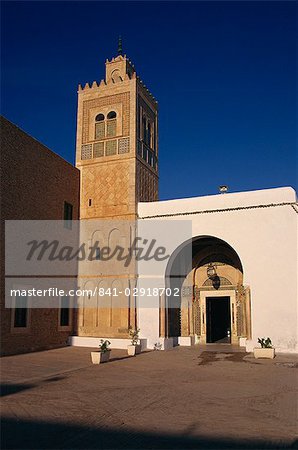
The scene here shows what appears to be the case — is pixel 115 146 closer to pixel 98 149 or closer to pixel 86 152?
pixel 98 149

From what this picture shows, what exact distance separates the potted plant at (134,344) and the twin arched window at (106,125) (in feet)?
30.0

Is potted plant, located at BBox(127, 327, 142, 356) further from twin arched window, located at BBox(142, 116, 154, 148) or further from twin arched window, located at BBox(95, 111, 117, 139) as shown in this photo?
twin arched window, located at BBox(142, 116, 154, 148)

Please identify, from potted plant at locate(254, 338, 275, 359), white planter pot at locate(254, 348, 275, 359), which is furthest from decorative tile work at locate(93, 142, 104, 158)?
white planter pot at locate(254, 348, 275, 359)

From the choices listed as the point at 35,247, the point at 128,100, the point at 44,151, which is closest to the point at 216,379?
the point at 35,247

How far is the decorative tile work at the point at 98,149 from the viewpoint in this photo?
1984cm

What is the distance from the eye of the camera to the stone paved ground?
561 centimetres

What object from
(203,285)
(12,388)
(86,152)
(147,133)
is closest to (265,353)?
(203,285)

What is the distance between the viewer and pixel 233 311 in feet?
61.4

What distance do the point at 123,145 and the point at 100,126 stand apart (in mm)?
1850

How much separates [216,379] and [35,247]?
8712 mm

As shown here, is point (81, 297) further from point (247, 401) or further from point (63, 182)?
point (247, 401)

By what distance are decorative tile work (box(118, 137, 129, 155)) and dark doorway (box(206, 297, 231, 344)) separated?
25.6ft

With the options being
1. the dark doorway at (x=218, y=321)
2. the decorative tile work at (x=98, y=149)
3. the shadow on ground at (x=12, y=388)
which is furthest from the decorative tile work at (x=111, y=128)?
the shadow on ground at (x=12, y=388)

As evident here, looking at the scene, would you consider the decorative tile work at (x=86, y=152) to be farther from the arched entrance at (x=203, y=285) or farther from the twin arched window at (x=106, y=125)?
the arched entrance at (x=203, y=285)
